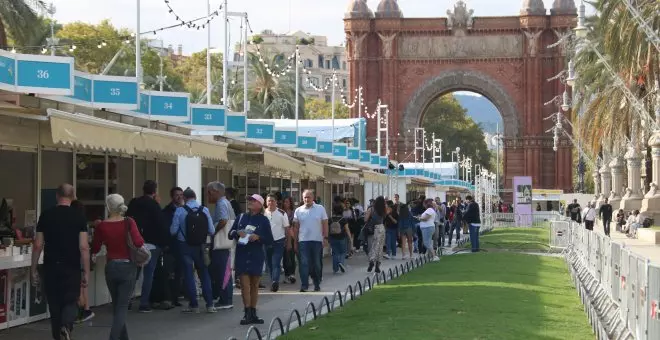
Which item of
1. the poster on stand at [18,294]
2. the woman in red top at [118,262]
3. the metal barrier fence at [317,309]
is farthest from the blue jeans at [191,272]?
the woman in red top at [118,262]

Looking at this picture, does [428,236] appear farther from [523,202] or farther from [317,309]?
[523,202]

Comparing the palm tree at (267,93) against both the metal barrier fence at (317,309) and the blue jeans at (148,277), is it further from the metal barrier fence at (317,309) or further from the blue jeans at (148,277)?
the blue jeans at (148,277)

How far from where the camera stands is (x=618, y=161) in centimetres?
6975

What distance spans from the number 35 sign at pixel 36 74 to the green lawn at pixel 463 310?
13.5 feet

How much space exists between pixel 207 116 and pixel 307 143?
11247mm

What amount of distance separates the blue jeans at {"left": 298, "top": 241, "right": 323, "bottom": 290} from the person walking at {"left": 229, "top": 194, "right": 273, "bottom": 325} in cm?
475

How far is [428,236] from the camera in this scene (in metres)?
35.4

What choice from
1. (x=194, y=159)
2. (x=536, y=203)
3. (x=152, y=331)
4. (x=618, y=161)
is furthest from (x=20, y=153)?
(x=536, y=203)

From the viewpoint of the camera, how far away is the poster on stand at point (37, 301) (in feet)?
57.2

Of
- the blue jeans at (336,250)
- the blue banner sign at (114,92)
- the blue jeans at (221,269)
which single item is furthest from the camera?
the blue jeans at (336,250)

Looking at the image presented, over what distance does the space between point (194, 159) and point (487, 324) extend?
8364 mm

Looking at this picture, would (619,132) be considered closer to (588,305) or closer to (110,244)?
(588,305)

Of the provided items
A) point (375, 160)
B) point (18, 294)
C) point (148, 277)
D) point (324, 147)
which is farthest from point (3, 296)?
point (375, 160)

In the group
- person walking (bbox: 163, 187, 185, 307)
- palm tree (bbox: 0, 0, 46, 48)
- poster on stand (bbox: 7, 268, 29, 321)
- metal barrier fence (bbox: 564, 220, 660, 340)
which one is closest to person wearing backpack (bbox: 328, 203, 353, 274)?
metal barrier fence (bbox: 564, 220, 660, 340)
